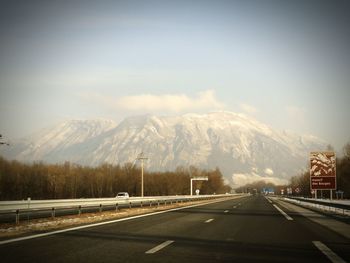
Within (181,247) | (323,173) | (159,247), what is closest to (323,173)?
(323,173)

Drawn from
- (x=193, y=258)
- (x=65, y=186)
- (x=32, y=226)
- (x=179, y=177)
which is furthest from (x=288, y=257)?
(x=179, y=177)

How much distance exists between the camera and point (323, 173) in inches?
1554

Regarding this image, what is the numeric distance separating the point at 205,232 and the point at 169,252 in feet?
17.7

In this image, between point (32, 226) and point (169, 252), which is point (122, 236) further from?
point (32, 226)

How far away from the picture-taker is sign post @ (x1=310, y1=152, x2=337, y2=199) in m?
39.1

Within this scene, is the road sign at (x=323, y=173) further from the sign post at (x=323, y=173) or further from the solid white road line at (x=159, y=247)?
the solid white road line at (x=159, y=247)

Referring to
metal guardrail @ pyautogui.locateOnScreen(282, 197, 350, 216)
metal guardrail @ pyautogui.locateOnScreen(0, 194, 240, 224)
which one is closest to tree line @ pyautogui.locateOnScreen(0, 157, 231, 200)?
metal guardrail @ pyautogui.locateOnScreen(0, 194, 240, 224)

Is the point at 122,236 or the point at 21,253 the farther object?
the point at 122,236

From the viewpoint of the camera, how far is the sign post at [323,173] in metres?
39.1

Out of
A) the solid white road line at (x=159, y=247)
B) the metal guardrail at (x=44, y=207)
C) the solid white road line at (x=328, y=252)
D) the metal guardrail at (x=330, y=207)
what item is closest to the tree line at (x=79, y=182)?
the metal guardrail at (x=44, y=207)

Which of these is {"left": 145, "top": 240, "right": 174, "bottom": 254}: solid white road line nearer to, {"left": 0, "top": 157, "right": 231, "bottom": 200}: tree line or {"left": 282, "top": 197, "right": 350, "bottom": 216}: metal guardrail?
{"left": 282, "top": 197, "right": 350, "bottom": 216}: metal guardrail

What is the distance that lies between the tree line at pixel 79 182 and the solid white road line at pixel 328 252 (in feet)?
250

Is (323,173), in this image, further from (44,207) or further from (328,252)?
(328,252)

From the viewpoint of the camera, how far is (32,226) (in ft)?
62.9
